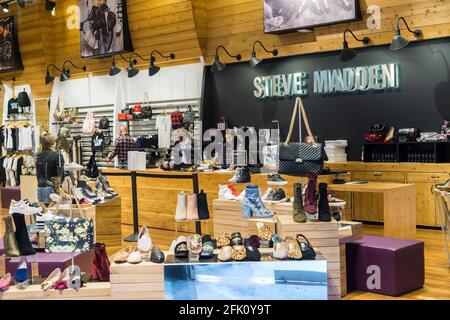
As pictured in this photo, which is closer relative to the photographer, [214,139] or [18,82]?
[214,139]

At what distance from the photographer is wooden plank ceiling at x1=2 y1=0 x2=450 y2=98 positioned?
869 cm

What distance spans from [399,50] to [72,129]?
8230mm

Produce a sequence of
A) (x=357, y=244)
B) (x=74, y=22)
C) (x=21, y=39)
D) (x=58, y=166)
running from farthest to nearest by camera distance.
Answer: (x=21, y=39) → (x=74, y=22) → (x=58, y=166) → (x=357, y=244)

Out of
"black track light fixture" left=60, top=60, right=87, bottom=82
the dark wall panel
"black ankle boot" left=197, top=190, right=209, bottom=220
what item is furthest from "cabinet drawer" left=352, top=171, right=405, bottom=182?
"black track light fixture" left=60, top=60, right=87, bottom=82

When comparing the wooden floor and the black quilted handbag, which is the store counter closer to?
the wooden floor

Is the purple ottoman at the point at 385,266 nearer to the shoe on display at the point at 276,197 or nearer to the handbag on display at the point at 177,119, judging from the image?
the shoe on display at the point at 276,197

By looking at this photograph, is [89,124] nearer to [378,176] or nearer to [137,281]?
[378,176]

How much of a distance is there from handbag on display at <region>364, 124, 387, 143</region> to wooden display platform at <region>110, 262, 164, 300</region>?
18.3ft

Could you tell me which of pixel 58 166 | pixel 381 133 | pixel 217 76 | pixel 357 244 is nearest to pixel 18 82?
pixel 217 76

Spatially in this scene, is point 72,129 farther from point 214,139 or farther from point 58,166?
point 58,166

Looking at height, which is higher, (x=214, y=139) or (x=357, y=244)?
(x=214, y=139)

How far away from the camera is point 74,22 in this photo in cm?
1378

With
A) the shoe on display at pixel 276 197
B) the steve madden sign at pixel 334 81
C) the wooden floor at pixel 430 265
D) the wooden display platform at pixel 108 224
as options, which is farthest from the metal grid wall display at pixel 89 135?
the shoe on display at pixel 276 197

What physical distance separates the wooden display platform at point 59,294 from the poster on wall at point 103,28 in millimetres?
8475
